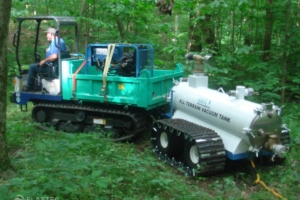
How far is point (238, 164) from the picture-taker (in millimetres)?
6223

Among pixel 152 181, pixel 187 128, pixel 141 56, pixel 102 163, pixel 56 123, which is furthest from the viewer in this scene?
pixel 56 123

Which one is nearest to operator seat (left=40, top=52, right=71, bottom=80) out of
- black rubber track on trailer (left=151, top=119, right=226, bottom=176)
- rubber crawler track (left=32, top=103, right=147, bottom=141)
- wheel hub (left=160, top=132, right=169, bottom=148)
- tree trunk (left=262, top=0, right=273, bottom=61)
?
rubber crawler track (left=32, top=103, right=147, bottom=141)

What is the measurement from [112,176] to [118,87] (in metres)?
2.77

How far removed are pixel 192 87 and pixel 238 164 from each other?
159 centimetres

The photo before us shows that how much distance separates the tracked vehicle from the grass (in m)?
0.34

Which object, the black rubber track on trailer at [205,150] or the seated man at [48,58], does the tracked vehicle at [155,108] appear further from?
the seated man at [48,58]

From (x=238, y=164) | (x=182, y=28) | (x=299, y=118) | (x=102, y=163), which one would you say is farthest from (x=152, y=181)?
(x=182, y=28)

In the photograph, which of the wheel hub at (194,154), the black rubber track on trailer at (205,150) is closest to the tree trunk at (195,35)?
the black rubber track on trailer at (205,150)

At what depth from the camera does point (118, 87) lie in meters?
7.19

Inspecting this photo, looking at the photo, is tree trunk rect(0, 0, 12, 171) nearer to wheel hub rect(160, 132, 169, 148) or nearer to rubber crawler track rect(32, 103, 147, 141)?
wheel hub rect(160, 132, 169, 148)

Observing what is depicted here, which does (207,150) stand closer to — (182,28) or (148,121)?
(148,121)

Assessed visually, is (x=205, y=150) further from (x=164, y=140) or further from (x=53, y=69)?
(x=53, y=69)

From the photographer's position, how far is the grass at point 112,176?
3910mm

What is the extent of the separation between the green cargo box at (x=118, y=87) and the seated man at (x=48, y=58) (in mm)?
378
